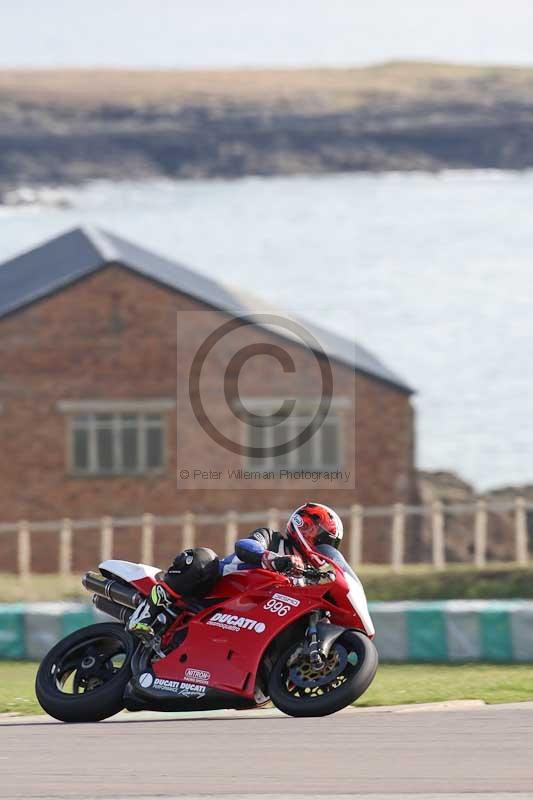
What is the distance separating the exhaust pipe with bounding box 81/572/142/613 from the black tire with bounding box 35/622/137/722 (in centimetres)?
19

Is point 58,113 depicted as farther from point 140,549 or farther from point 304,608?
point 304,608

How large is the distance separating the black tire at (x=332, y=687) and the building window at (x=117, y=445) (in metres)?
26.7

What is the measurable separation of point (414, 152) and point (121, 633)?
16290 cm

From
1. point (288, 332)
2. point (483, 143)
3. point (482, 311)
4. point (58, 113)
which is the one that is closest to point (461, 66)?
point (483, 143)

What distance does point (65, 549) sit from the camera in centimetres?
3500

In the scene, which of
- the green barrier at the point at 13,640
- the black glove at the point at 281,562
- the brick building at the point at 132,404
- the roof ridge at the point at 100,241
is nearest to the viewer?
the black glove at the point at 281,562

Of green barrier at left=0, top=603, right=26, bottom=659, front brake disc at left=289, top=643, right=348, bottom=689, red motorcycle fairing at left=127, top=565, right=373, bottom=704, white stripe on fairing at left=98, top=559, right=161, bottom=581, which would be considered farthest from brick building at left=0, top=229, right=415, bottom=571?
front brake disc at left=289, top=643, right=348, bottom=689

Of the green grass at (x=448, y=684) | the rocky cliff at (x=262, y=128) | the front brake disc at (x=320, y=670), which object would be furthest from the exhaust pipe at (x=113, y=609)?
the rocky cliff at (x=262, y=128)

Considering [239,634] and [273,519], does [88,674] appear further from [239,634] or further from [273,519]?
[273,519]

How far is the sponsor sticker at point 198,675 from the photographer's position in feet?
35.8

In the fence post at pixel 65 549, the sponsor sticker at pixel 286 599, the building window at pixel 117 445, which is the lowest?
the sponsor sticker at pixel 286 599

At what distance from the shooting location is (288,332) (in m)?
37.6

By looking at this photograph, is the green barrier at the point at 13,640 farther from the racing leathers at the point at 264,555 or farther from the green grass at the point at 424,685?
the racing leathers at the point at 264,555

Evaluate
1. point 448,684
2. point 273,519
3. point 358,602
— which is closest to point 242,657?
point 358,602
